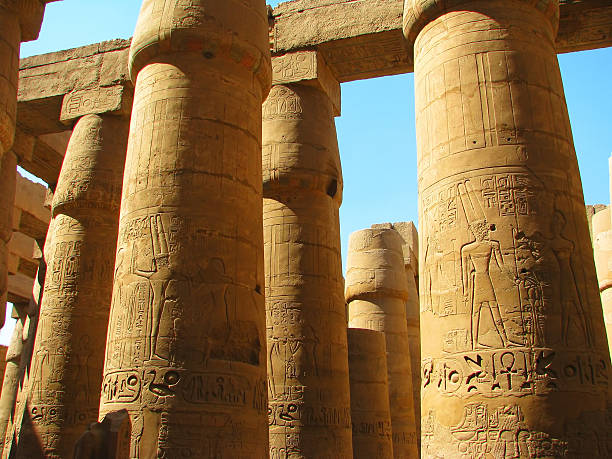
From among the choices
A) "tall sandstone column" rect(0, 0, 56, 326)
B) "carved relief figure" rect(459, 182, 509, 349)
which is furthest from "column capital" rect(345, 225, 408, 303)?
"carved relief figure" rect(459, 182, 509, 349)

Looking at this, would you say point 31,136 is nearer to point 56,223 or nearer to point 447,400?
point 56,223

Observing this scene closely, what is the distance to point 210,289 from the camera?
5.39m

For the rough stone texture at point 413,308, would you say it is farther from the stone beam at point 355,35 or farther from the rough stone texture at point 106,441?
the rough stone texture at point 106,441

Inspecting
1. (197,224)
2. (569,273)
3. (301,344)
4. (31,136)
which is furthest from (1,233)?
(569,273)

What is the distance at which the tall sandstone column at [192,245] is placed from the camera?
5.05 m

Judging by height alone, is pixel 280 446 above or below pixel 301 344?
below

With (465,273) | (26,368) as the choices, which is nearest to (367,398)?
(26,368)

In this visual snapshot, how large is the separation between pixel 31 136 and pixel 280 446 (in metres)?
8.35

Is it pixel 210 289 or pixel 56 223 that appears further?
pixel 56 223

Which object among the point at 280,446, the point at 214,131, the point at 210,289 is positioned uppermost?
the point at 214,131

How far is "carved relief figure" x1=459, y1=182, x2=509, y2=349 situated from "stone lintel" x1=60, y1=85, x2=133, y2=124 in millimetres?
7180

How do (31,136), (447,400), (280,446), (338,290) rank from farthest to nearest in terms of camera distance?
(31,136) < (338,290) < (280,446) < (447,400)

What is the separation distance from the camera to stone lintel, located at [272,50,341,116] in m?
9.82

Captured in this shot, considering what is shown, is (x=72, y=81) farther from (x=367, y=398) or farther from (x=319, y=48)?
(x=367, y=398)
